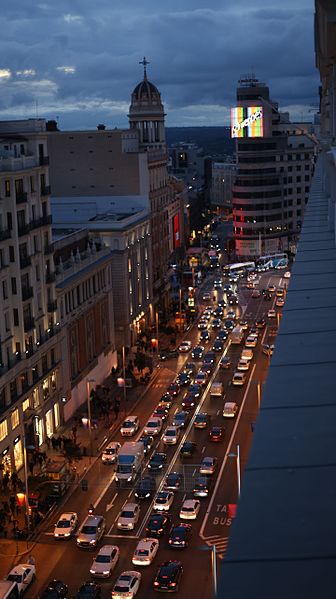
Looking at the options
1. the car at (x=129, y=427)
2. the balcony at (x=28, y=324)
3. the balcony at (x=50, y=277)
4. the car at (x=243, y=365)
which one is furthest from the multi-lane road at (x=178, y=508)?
the balcony at (x=50, y=277)

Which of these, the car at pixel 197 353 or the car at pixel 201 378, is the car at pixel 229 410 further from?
the car at pixel 197 353

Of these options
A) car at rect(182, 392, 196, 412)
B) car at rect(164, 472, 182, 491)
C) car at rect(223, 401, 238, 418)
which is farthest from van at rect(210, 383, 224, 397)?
car at rect(164, 472, 182, 491)

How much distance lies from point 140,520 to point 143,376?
76.2ft

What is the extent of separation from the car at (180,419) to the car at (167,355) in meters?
14.7

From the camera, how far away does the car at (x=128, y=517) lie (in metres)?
29.5

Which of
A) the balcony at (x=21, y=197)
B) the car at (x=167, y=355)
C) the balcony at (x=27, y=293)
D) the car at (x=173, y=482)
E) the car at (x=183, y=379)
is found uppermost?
the balcony at (x=21, y=197)

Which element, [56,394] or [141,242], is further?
[141,242]

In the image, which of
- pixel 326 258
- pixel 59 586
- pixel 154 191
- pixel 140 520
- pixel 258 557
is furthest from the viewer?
pixel 154 191

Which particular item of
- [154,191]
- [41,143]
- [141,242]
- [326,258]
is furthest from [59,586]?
[154,191]

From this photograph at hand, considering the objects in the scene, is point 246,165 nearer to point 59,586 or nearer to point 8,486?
point 8,486

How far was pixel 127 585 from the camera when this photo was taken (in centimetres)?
2419

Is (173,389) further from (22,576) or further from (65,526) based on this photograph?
(22,576)

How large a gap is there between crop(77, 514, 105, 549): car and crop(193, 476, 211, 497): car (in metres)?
4.45

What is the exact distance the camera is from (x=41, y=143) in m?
42.0
